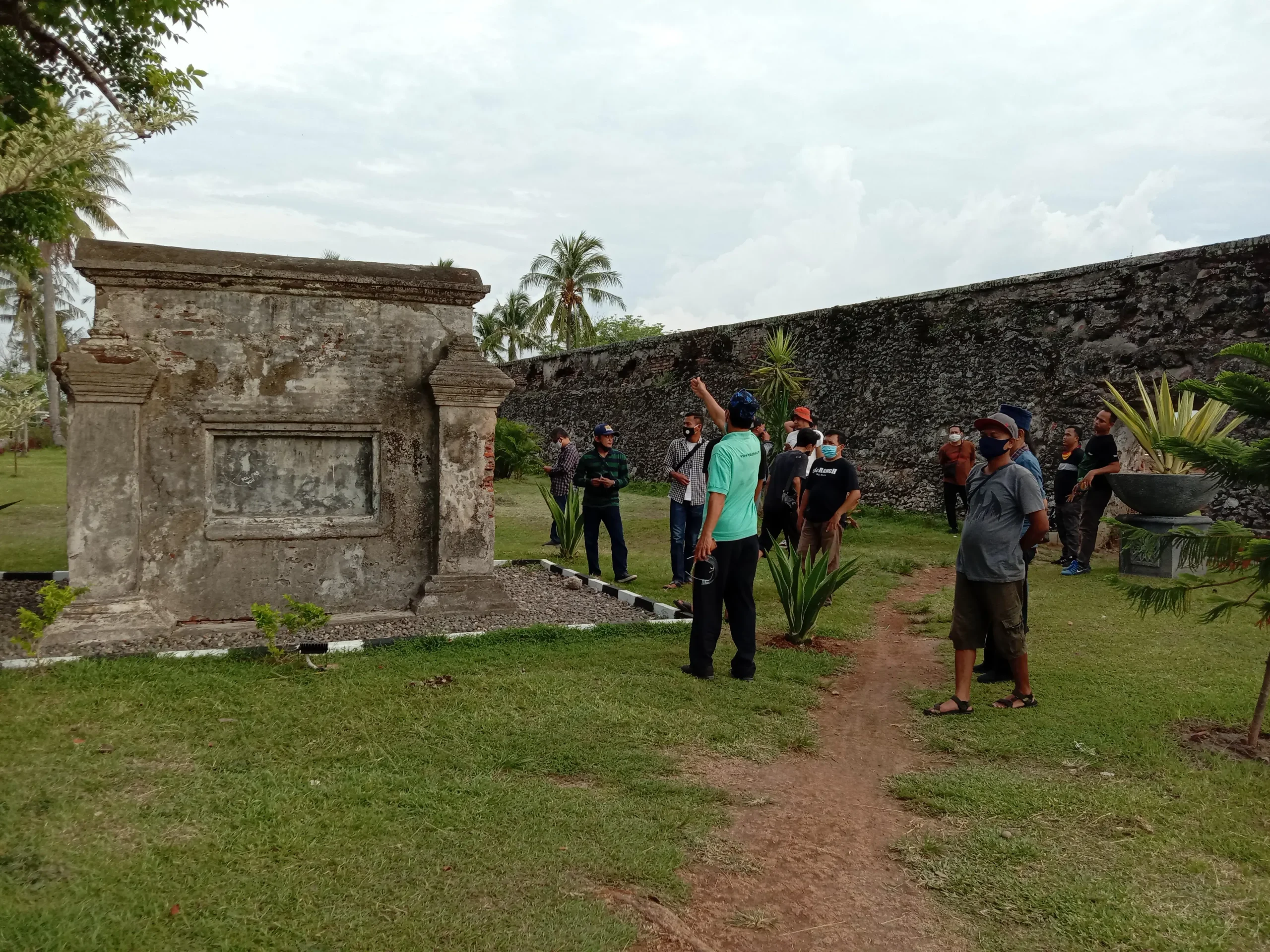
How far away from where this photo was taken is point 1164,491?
805 cm

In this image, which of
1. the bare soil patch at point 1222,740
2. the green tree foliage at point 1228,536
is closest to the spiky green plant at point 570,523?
the green tree foliage at point 1228,536

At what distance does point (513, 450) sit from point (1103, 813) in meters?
16.5

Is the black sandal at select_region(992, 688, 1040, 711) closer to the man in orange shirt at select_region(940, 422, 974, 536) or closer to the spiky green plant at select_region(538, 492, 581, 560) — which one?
the spiky green plant at select_region(538, 492, 581, 560)

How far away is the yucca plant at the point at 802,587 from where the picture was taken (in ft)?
19.6

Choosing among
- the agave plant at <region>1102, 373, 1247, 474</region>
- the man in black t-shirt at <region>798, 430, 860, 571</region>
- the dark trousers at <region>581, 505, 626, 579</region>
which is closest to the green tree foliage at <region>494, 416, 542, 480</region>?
the dark trousers at <region>581, 505, 626, 579</region>

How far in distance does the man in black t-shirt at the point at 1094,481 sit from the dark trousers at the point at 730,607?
16.4ft

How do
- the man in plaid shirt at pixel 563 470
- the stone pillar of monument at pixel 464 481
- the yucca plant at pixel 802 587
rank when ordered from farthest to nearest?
the man in plaid shirt at pixel 563 470
the stone pillar of monument at pixel 464 481
the yucca plant at pixel 802 587

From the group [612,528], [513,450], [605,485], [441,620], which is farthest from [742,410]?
[513,450]

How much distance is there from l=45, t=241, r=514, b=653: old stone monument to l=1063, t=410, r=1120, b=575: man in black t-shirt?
5.73 meters

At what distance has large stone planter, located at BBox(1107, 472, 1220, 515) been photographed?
8008 millimetres

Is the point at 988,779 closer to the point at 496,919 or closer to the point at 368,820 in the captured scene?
the point at 496,919

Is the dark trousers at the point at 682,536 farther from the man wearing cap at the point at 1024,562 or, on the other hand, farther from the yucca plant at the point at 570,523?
the man wearing cap at the point at 1024,562

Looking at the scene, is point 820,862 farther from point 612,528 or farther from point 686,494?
point 612,528

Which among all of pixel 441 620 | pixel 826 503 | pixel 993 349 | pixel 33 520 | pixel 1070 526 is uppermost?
pixel 993 349
